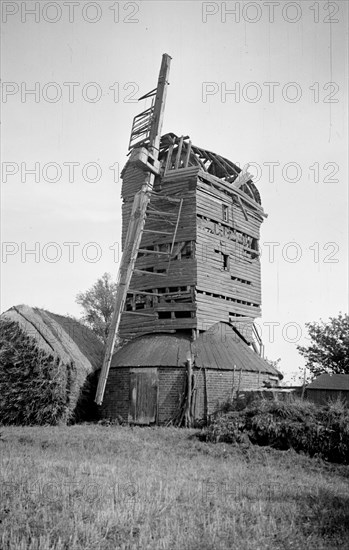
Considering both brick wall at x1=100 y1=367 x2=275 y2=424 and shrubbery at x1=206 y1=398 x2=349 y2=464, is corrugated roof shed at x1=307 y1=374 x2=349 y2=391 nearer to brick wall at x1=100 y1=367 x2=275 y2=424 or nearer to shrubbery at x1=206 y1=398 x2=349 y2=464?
brick wall at x1=100 y1=367 x2=275 y2=424

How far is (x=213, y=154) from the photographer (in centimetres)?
3030

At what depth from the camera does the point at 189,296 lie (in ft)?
86.8

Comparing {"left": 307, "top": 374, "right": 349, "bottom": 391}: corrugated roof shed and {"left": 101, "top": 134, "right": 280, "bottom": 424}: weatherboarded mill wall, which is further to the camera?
{"left": 307, "top": 374, "right": 349, "bottom": 391}: corrugated roof shed

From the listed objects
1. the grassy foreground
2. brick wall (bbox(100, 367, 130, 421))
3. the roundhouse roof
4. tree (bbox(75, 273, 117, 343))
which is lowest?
the grassy foreground

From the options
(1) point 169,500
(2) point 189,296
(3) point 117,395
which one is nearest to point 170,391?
(3) point 117,395

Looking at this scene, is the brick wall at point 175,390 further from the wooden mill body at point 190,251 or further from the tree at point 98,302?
the tree at point 98,302

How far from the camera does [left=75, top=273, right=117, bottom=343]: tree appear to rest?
46.2 meters

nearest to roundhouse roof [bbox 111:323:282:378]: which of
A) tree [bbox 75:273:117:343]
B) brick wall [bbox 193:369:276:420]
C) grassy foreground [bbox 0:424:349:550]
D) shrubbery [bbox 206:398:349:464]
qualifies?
brick wall [bbox 193:369:276:420]

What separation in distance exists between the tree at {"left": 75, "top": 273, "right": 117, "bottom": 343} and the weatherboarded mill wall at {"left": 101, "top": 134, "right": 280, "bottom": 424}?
1716 cm

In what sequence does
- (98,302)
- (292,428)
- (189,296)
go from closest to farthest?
(292,428) < (189,296) < (98,302)

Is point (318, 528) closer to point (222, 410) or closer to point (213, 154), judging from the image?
point (222, 410)

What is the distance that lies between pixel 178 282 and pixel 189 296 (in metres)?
0.92

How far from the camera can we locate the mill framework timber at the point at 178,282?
24.0 meters

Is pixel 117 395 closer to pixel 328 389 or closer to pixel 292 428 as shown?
pixel 328 389
